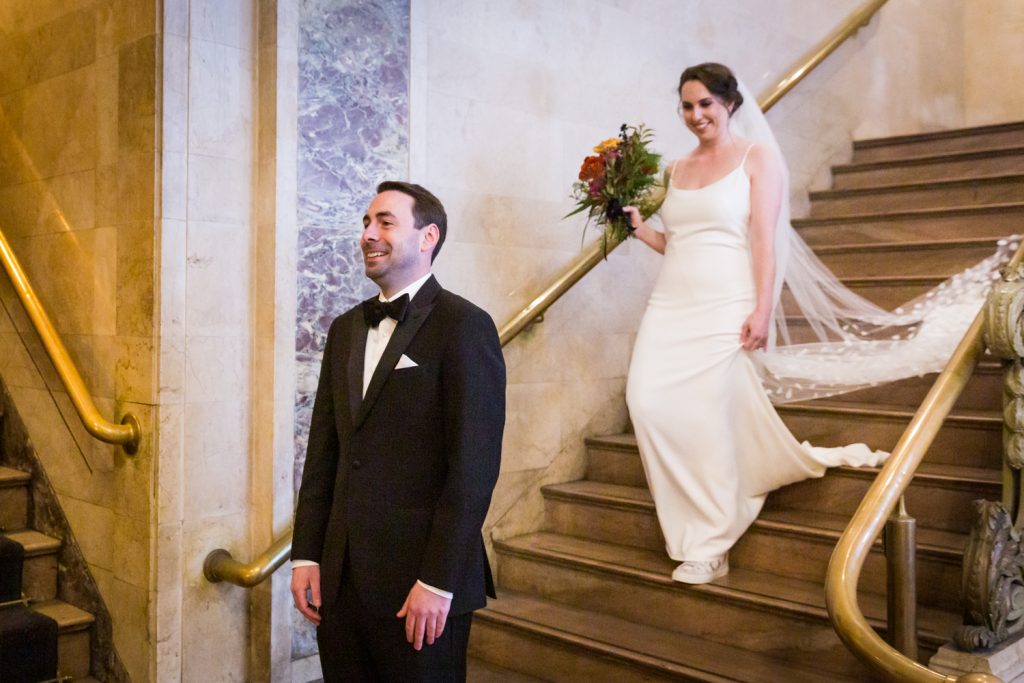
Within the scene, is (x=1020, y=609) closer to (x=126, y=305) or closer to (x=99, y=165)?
(x=126, y=305)

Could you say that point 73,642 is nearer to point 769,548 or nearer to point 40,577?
point 40,577

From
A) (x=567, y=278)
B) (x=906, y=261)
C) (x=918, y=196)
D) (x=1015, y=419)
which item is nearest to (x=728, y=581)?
(x=1015, y=419)

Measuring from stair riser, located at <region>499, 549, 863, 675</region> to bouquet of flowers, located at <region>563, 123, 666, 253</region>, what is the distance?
143 centimetres

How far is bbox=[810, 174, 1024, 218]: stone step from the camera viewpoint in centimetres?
599

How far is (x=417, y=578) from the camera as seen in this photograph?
2.26 meters

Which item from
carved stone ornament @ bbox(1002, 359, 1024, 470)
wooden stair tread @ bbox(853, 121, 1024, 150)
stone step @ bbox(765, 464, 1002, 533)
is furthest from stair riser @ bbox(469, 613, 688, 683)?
wooden stair tread @ bbox(853, 121, 1024, 150)

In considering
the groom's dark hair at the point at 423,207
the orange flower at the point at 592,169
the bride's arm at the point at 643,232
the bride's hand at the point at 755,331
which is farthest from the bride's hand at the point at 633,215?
the groom's dark hair at the point at 423,207

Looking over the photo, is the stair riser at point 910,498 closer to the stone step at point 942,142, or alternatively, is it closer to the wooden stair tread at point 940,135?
the stone step at point 942,142

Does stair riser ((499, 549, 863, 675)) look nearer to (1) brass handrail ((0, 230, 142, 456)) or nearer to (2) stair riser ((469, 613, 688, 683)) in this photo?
(2) stair riser ((469, 613, 688, 683))

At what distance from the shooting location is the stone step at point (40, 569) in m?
4.30

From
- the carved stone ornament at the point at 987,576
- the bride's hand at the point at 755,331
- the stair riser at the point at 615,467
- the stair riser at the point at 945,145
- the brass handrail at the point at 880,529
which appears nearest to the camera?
the brass handrail at the point at 880,529

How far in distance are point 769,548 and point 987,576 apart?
1043mm

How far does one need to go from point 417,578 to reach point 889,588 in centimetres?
151

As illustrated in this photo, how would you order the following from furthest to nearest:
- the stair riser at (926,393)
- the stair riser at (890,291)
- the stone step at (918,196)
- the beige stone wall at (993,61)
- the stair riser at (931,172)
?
the beige stone wall at (993,61)
the stair riser at (931,172)
the stone step at (918,196)
the stair riser at (890,291)
the stair riser at (926,393)
